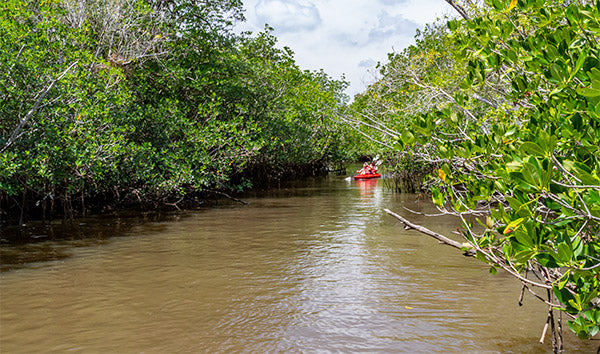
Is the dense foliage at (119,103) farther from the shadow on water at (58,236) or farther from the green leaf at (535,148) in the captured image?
the green leaf at (535,148)

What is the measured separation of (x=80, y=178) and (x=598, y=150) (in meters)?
8.82

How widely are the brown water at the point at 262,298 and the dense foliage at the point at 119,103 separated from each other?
1587 mm

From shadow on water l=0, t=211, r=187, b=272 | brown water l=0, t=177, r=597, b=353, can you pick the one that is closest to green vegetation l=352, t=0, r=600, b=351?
brown water l=0, t=177, r=597, b=353

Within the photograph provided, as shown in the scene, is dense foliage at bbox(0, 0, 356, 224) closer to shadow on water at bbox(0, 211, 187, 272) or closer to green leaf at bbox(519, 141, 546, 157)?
shadow on water at bbox(0, 211, 187, 272)

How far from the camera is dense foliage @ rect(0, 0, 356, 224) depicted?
26.2 ft

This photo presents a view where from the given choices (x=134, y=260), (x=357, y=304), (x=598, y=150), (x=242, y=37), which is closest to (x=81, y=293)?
(x=134, y=260)

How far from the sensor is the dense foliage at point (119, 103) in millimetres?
7984

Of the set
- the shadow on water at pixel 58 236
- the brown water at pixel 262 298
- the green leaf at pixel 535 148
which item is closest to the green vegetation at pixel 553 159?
the green leaf at pixel 535 148

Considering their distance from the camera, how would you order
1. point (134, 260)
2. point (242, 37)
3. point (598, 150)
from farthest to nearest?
point (242, 37)
point (134, 260)
point (598, 150)

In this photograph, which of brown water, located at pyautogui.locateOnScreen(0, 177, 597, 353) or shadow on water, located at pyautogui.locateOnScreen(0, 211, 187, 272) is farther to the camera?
shadow on water, located at pyautogui.locateOnScreen(0, 211, 187, 272)

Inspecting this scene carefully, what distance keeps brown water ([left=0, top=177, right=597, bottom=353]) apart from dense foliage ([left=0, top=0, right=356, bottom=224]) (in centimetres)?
159

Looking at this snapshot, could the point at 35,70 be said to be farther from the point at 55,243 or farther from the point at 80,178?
the point at 55,243

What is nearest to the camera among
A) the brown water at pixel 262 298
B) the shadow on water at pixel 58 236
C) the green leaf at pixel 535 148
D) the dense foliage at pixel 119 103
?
the green leaf at pixel 535 148

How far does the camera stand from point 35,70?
7.89 m
